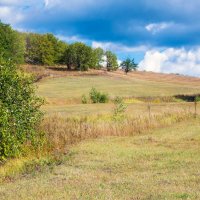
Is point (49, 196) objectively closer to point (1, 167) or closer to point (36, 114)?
point (1, 167)

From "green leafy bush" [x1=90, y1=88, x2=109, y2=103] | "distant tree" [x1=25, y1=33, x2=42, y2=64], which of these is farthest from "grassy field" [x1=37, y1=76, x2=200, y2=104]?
"distant tree" [x1=25, y1=33, x2=42, y2=64]

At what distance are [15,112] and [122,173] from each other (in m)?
6.81

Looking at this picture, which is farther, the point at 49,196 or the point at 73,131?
the point at 73,131

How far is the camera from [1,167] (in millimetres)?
19516

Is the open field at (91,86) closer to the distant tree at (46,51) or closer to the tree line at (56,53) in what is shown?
the tree line at (56,53)

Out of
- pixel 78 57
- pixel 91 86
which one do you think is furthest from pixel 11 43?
pixel 91 86

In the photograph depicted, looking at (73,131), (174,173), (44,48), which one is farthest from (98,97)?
(44,48)

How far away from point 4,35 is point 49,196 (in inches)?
4015

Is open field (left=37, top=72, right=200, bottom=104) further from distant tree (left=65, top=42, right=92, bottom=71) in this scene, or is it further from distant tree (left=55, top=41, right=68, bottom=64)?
distant tree (left=55, top=41, right=68, bottom=64)

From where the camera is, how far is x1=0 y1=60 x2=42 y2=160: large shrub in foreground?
19.9 metres

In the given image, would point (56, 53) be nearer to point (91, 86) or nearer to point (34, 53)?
point (34, 53)

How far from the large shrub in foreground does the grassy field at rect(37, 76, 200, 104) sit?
151 feet

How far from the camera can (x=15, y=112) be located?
68.2 feet

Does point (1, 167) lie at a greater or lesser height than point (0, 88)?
lesser
